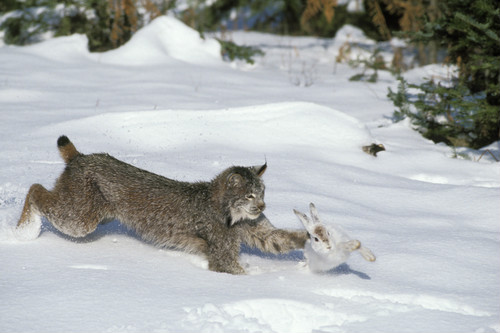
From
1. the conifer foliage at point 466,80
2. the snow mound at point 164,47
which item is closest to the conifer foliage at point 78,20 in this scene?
the snow mound at point 164,47

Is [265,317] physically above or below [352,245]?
below

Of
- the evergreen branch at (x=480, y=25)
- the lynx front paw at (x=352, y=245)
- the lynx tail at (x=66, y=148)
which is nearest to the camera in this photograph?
the lynx front paw at (x=352, y=245)

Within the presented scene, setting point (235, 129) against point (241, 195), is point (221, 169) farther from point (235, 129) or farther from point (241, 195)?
point (241, 195)

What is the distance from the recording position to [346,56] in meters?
13.1

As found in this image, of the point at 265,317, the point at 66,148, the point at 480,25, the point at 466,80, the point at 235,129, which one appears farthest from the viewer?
the point at 466,80

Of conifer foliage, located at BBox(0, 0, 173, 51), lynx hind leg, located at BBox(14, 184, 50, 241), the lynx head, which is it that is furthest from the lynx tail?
conifer foliage, located at BBox(0, 0, 173, 51)

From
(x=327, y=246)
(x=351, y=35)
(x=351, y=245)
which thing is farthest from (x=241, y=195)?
(x=351, y=35)

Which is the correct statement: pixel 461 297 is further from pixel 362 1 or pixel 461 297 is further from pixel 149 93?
pixel 362 1

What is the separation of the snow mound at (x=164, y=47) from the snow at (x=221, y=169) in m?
0.03

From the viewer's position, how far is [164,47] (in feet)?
35.9

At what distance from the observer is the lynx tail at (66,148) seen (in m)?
4.62

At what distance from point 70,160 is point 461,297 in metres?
3.14

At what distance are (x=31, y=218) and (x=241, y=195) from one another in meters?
1.61

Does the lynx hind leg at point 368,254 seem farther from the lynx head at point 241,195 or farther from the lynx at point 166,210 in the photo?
the lynx head at point 241,195
